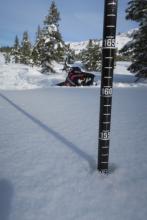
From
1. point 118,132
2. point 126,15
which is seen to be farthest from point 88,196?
point 126,15

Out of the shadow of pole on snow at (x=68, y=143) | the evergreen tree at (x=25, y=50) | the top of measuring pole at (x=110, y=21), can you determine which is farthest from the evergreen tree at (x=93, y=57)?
the top of measuring pole at (x=110, y=21)

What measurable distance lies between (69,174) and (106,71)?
1.49 m

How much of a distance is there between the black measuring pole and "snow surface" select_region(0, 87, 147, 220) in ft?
1.45

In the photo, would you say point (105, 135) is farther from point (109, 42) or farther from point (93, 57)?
point (93, 57)

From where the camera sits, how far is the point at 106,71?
3320mm

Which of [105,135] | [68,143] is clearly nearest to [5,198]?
[105,135]

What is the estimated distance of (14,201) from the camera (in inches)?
118

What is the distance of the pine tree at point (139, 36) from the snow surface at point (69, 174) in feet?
56.2

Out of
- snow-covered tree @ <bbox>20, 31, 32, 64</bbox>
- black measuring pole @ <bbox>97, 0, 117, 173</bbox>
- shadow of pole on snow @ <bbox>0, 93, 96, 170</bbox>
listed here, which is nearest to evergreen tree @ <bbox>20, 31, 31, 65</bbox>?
snow-covered tree @ <bbox>20, 31, 32, 64</bbox>

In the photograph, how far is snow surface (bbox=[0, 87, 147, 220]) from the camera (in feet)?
9.22

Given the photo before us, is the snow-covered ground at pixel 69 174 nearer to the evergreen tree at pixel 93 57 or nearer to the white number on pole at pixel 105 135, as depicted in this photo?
the white number on pole at pixel 105 135

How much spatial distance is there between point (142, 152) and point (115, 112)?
4.18 m

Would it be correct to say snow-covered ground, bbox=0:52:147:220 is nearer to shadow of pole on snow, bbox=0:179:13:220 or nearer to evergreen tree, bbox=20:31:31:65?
shadow of pole on snow, bbox=0:179:13:220

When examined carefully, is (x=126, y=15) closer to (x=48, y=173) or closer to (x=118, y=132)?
(x=118, y=132)
